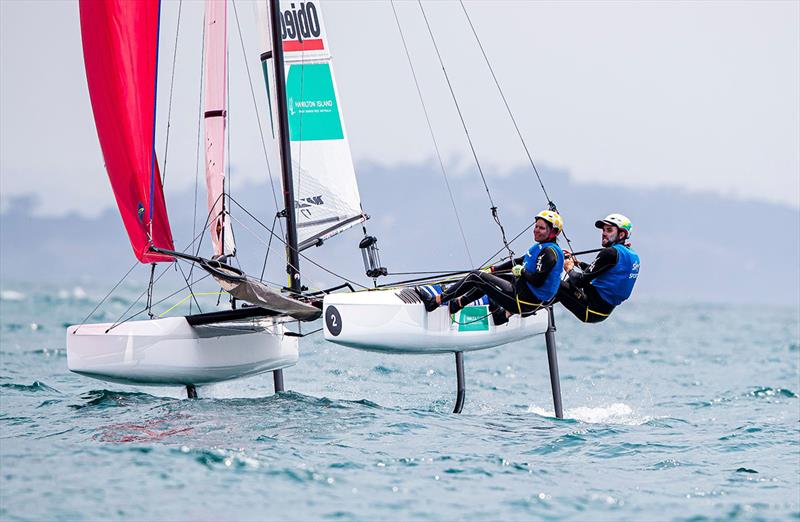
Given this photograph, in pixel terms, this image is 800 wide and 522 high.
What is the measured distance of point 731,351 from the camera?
61.9 feet

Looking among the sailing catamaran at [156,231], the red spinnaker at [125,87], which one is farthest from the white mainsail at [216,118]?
the red spinnaker at [125,87]

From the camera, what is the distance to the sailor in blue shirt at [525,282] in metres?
6.55

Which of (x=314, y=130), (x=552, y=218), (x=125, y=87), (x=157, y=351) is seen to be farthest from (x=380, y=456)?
(x=314, y=130)

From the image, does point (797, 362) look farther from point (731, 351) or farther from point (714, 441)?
point (714, 441)

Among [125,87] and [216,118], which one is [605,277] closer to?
[216,118]

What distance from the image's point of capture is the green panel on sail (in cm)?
753

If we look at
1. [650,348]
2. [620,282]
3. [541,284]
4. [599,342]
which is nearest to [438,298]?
[541,284]

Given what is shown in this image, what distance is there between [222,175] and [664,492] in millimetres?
3744

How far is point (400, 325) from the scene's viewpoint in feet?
22.0

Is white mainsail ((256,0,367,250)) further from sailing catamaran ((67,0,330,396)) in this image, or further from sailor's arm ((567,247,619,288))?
sailor's arm ((567,247,619,288))

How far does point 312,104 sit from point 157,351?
2028mm

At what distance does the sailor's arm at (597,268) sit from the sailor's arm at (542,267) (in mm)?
449

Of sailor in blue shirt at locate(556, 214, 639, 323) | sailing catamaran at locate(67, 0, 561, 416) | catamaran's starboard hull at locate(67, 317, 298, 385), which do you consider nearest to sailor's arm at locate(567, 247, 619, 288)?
sailor in blue shirt at locate(556, 214, 639, 323)

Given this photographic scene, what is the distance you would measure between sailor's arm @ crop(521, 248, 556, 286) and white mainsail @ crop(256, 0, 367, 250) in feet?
5.17
